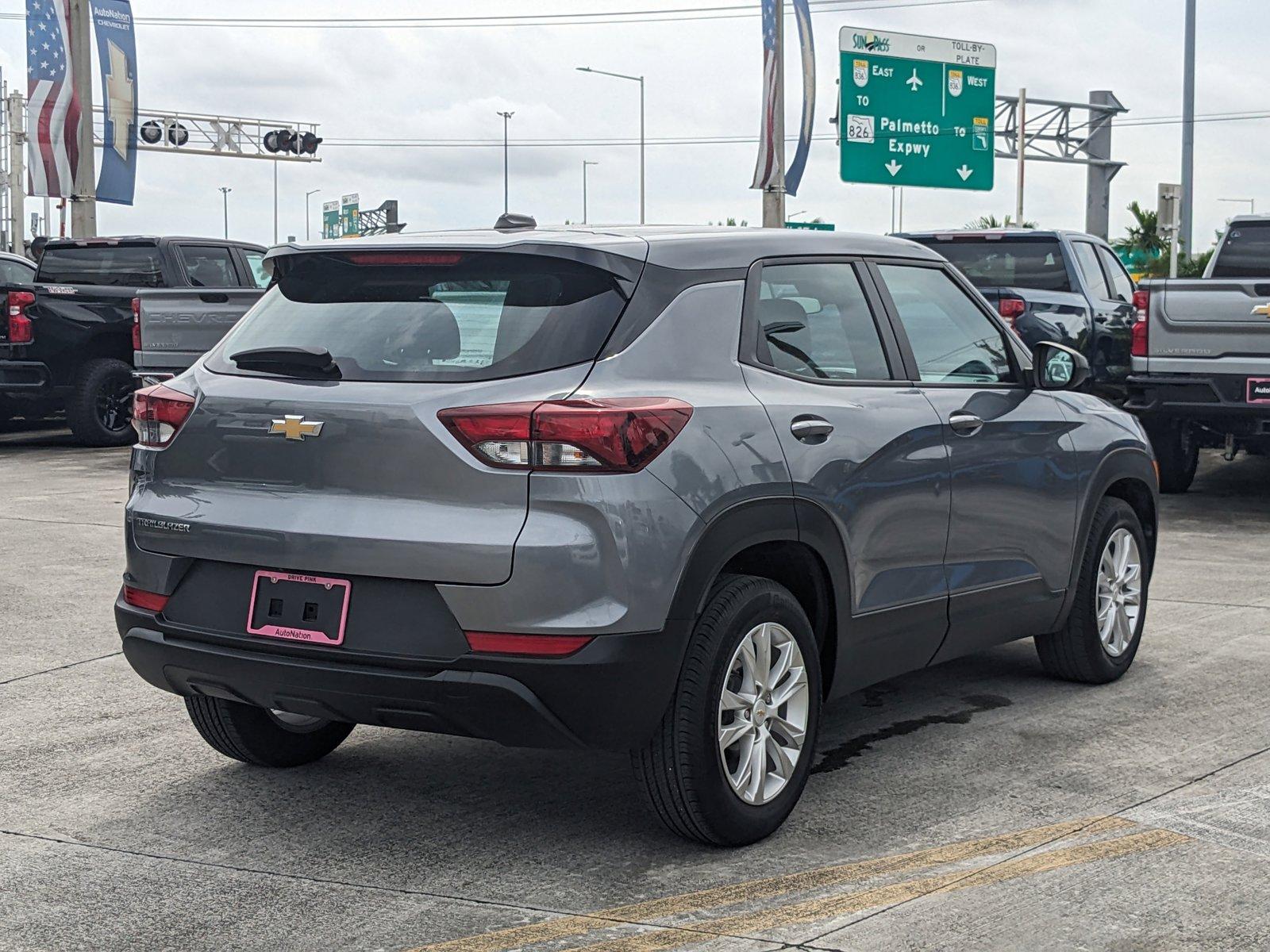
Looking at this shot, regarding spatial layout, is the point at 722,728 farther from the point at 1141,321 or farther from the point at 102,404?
the point at 102,404

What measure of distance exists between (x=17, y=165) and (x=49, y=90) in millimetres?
54150

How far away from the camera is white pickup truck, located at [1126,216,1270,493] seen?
11.2 meters

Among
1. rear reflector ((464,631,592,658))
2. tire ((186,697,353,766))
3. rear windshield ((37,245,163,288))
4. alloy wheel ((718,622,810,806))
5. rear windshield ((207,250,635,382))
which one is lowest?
tire ((186,697,353,766))

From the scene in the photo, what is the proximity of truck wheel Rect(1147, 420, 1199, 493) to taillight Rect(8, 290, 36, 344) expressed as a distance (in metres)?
10.2

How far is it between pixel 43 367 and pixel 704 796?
43.5ft

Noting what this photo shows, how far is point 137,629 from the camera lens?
461 cm

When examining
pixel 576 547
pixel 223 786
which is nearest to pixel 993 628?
pixel 576 547

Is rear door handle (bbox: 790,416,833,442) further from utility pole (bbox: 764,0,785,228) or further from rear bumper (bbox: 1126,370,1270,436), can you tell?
utility pole (bbox: 764,0,785,228)

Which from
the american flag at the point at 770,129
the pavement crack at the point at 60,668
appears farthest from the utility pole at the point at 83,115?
the pavement crack at the point at 60,668

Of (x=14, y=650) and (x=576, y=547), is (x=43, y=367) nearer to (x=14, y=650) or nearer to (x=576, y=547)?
(x=14, y=650)

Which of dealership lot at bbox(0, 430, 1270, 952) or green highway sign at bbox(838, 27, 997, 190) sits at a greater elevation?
green highway sign at bbox(838, 27, 997, 190)

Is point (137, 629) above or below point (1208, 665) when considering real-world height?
above

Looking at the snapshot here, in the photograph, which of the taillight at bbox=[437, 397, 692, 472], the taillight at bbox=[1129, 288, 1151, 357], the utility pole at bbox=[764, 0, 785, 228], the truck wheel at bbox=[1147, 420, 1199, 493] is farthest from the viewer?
the utility pole at bbox=[764, 0, 785, 228]

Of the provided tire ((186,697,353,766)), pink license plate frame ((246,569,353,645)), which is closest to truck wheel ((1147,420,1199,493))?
tire ((186,697,353,766))
